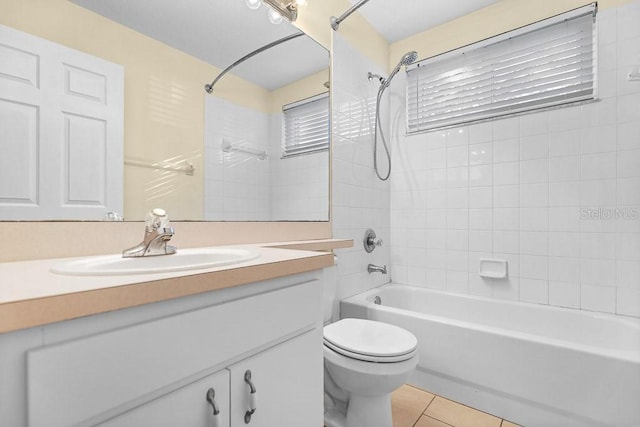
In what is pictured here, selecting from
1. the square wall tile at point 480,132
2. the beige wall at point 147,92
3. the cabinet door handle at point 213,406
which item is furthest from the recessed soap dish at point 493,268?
the cabinet door handle at point 213,406

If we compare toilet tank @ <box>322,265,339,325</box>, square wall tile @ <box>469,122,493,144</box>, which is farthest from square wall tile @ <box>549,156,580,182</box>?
toilet tank @ <box>322,265,339,325</box>

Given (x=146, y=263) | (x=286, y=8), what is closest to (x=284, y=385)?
(x=146, y=263)

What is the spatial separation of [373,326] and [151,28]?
1.59 metres

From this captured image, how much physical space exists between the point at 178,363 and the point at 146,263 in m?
0.43

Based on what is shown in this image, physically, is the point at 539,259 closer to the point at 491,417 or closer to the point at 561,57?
the point at 491,417

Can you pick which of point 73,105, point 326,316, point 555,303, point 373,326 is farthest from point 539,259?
point 73,105

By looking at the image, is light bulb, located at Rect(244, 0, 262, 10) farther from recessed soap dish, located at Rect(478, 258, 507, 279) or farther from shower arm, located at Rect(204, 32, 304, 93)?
recessed soap dish, located at Rect(478, 258, 507, 279)

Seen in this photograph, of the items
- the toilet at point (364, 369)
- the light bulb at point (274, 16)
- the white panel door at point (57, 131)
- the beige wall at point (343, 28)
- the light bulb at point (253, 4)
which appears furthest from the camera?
the beige wall at point (343, 28)

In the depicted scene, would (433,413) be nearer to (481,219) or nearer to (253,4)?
(481,219)

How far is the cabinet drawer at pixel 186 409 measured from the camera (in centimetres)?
54

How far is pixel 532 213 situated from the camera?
1.99 metres

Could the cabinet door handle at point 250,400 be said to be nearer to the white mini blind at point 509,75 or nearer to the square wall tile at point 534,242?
the square wall tile at point 534,242

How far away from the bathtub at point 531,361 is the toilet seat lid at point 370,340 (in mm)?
350

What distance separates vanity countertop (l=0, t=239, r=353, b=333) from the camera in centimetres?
43
